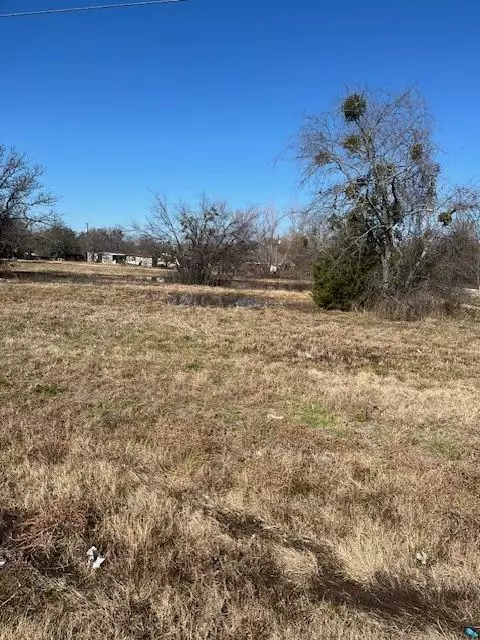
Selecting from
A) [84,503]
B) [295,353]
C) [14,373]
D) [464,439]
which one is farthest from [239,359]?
[84,503]

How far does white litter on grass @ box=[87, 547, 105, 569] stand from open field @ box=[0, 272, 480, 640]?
0.03 metres

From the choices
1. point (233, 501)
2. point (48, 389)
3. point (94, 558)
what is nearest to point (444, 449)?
point (233, 501)

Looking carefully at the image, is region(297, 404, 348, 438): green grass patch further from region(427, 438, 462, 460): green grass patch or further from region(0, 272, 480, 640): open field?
region(427, 438, 462, 460): green grass patch

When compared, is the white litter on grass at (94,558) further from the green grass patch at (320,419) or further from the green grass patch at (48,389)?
the green grass patch at (48,389)

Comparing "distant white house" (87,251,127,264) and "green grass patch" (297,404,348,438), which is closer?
"green grass patch" (297,404,348,438)

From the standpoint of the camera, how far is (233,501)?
3.57m

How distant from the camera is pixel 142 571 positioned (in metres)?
2.75

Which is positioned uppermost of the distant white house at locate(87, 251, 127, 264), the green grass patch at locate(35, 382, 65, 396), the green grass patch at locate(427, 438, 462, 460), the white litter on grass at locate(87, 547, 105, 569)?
the distant white house at locate(87, 251, 127, 264)

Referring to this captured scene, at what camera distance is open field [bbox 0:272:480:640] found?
2463mm

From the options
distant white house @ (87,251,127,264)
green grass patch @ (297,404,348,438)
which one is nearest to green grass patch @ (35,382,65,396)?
green grass patch @ (297,404,348,438)

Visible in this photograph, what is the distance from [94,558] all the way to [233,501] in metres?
1.06

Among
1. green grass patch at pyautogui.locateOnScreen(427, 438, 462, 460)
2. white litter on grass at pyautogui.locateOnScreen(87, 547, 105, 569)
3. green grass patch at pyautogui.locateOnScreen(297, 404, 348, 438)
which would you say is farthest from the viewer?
green grass patch at pyautogui.locateOnScreen(297, 404, 348, 438)

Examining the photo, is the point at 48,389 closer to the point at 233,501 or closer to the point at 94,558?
the point at 233,501

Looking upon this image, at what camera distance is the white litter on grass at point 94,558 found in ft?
9.14
